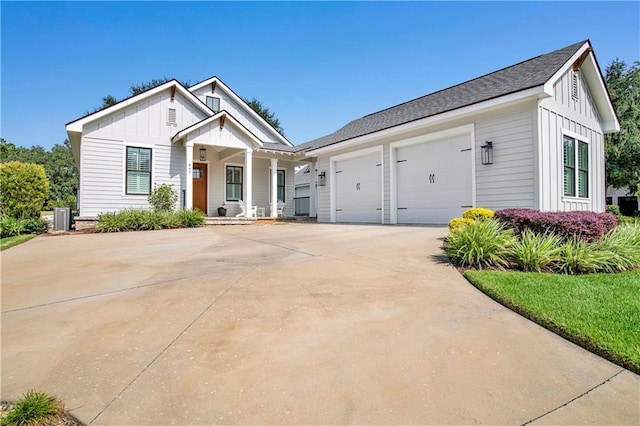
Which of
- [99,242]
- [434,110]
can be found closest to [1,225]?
[99,242]

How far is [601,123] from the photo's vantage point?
1177cm

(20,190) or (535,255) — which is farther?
(20,190)

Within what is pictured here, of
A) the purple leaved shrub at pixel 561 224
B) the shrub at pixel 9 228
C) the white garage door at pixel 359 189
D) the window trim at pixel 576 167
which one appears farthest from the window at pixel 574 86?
the shrub at pixel 9 228

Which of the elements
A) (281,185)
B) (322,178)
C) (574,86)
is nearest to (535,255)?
(574,86)

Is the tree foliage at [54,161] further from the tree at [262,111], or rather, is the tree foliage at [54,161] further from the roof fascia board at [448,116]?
the roof fascia board at [448,116]

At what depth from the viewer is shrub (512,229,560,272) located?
15.7ft

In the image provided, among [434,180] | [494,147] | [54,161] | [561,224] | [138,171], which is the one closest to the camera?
[561,224]

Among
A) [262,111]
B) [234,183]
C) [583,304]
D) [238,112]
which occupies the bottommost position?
[583,304]

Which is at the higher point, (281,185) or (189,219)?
(281,185)

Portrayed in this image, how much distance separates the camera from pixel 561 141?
9.12 metres

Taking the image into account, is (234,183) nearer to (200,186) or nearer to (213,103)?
(200,186)

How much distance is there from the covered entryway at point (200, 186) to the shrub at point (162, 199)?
2607mm

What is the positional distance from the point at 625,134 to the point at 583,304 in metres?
22.9

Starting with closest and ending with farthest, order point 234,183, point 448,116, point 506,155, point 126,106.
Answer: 1. point 506,155
2. point 448,116
3. point 126,106
4. point 234,183
